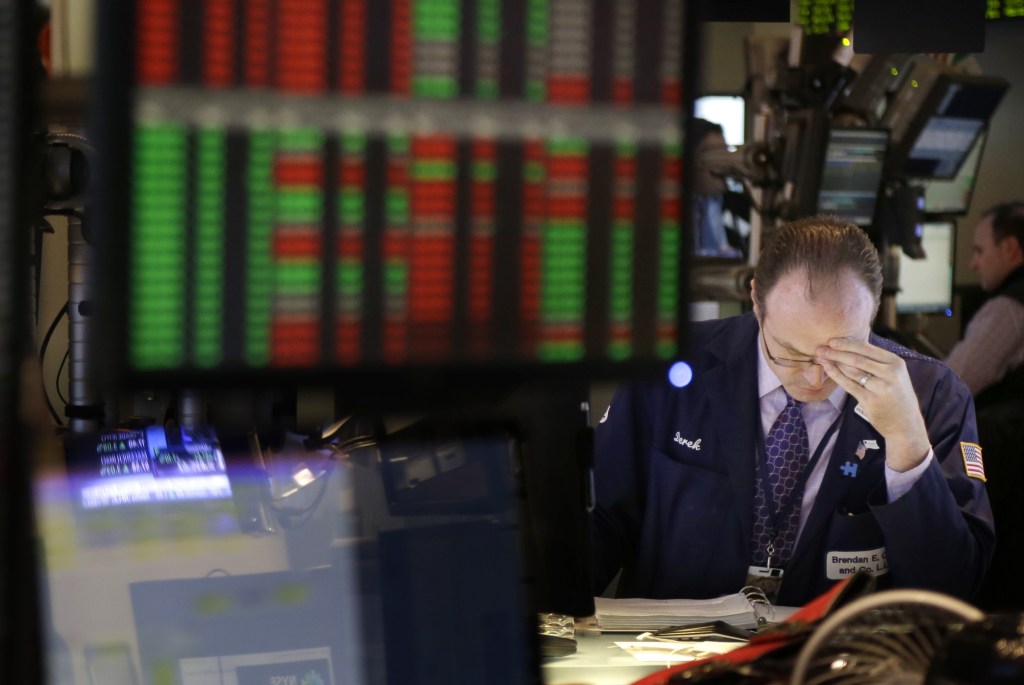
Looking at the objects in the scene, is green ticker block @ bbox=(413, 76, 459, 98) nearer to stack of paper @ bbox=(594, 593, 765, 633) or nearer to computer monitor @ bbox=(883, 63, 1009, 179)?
stack of paper @ bbox=(594, 593, 765, 633)

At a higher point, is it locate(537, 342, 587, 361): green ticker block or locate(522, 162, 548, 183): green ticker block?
locate(522, 162, 548, 183): green ticker block

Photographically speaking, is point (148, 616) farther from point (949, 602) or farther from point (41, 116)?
point (949, 602)

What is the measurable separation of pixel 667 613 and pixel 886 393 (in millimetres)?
604

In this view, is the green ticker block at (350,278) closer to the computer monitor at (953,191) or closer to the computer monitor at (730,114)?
the computer monitor at (730,114)

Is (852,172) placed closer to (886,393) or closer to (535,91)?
(886,393)

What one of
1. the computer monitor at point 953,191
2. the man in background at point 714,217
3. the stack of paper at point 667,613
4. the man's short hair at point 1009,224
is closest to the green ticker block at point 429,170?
the stack of paper at point 667,613

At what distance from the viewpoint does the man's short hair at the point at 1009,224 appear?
5.36 meters

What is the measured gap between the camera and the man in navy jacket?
86.5 inches

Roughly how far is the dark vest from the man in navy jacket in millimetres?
2695

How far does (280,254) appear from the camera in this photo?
2.72 feet

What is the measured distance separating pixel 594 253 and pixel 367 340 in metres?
0.18

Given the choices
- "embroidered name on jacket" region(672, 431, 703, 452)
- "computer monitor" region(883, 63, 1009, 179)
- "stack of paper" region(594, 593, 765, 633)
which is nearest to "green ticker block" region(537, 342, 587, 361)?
"stack of paper" region(594, 593, 765, 633)

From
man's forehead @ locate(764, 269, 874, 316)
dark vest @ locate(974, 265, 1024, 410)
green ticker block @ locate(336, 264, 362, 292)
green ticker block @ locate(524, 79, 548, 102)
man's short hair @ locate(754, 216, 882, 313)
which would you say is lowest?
dark vest @ locate(974, 265, 1024, 410)

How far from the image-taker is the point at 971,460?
2.34 metres
